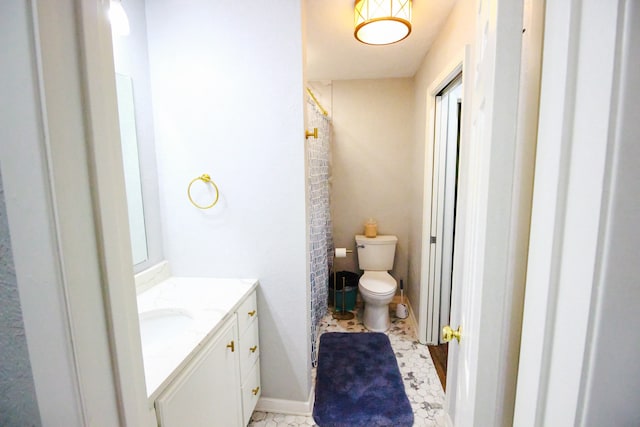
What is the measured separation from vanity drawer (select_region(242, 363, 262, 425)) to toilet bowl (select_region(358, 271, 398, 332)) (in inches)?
47.8

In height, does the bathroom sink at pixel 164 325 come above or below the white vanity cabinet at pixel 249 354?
above

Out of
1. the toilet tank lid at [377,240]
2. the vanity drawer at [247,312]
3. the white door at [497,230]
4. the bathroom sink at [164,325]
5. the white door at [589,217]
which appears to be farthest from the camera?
the toilet tank lid at [377,240]

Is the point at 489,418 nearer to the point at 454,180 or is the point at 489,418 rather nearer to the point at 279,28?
the point at 279,28

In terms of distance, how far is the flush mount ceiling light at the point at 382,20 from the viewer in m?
1.60

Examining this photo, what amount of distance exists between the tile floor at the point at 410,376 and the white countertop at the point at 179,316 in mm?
844

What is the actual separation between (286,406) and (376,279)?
1358 mm

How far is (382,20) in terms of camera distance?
1618mm

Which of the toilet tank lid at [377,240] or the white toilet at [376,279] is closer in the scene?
the white toilet at [376,279]

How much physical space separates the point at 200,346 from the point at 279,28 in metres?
1.51

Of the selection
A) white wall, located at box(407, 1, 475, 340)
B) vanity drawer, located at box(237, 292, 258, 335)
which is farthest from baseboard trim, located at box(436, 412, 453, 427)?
vanity drawer, located at box(237, 292, 258, 335)

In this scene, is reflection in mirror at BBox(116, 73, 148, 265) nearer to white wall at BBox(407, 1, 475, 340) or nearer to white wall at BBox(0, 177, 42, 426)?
white wall at BBox(0, 177, 42, 426)

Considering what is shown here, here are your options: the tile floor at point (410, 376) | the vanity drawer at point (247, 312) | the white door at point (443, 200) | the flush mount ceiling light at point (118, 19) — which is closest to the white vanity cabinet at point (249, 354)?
the vanity drawer at point (247, 312)

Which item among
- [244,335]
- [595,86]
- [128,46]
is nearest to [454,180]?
[244,335]

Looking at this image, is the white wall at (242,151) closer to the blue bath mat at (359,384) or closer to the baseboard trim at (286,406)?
the baseboard trim at (286,406)
